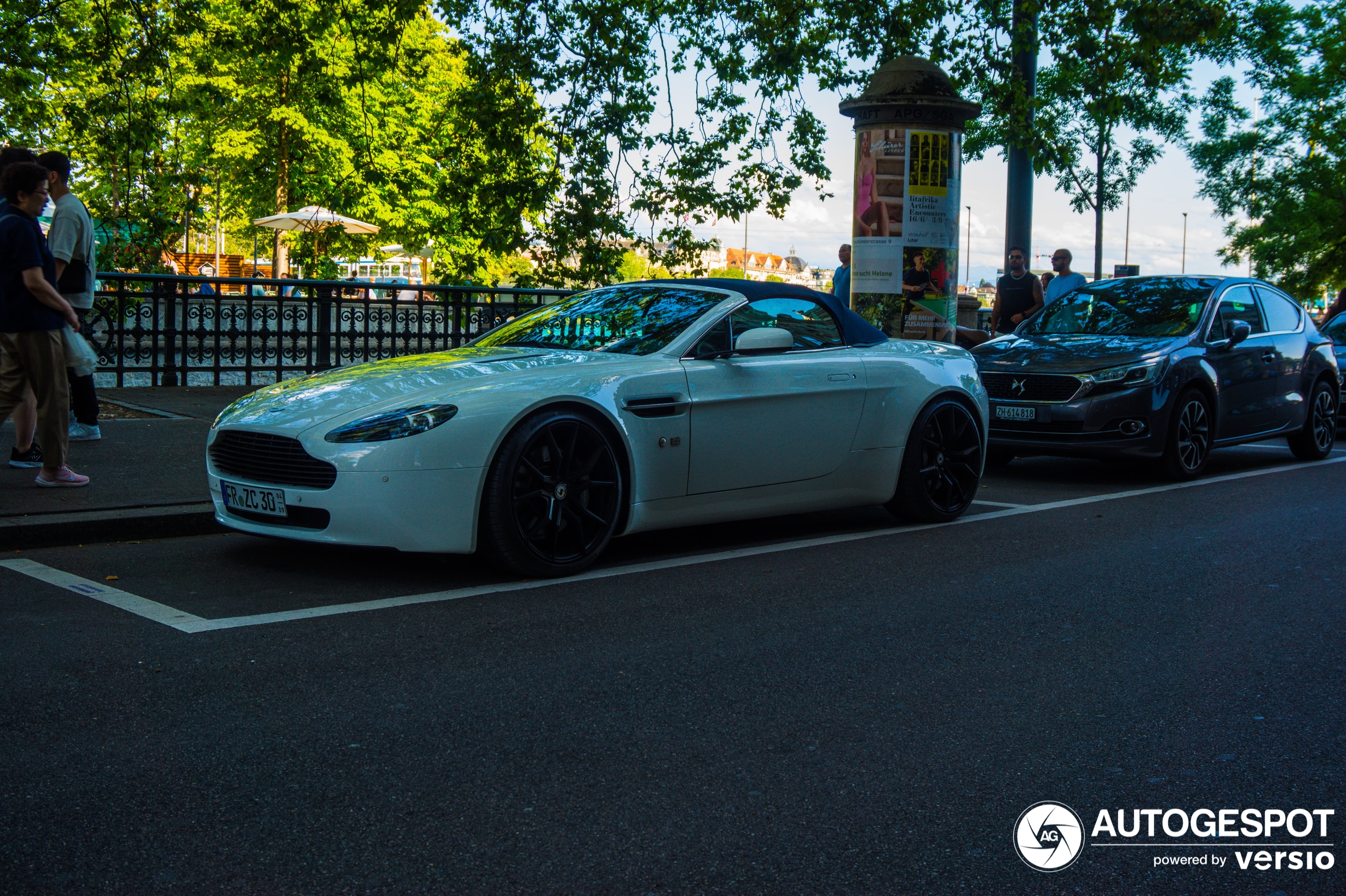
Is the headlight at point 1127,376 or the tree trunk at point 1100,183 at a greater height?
the tree trunk at point 1100,183

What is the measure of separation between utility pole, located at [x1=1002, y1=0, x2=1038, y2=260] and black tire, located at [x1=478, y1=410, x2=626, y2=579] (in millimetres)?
9384

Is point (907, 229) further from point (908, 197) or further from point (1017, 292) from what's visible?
point (1017, 292)

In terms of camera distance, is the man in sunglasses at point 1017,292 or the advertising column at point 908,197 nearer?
the advertising column at point 908,197

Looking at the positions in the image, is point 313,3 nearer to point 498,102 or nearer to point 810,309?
point 498,102

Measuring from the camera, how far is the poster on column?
12047 millimetres

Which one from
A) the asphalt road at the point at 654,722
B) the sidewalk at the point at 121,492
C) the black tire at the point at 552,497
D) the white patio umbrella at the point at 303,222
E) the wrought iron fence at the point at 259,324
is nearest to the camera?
the asphalt road at the point at 654,722

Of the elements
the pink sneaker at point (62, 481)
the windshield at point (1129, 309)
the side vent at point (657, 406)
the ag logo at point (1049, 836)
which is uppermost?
the windshield at point (1129, 309)

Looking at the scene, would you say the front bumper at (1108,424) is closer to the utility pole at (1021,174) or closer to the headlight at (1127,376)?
the headlight at (1127,376)

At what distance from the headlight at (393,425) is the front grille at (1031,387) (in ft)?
17.4

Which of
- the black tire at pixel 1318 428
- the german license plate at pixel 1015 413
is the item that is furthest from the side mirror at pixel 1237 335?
the german license plate at pixel 1015 413

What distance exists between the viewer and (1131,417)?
945cm

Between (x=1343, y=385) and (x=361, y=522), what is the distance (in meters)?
13.1

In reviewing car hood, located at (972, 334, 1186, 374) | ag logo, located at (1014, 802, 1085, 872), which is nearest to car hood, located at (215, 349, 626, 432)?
ag logo, located at (1014, 802, 1085, 872)

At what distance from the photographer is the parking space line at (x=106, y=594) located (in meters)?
4.85
